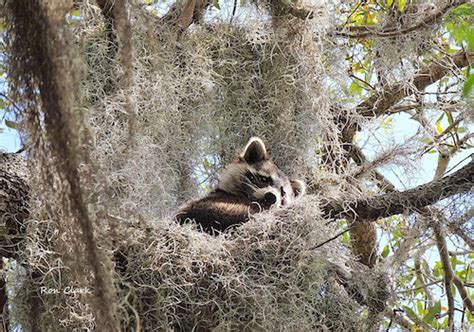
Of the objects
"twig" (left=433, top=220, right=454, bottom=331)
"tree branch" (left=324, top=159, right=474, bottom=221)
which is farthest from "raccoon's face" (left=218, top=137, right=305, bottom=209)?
"twig" (left=433, top=220, right=454, bottom=331)

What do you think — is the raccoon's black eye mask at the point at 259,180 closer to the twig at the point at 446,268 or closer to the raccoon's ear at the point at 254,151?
the raccoon's ear at the point at 254,151

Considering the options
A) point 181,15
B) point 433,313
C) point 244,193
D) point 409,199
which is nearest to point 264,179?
point 244,193

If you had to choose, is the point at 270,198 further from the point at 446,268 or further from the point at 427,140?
the point at 427,140

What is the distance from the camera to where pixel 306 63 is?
4.65 metres

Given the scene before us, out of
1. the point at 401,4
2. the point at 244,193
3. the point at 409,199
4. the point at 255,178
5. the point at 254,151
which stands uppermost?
the point at 401,4

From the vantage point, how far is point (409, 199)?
3586 millimetres

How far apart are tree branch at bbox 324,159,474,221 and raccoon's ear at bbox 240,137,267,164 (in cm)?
63

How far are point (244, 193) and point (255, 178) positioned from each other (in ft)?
0.35

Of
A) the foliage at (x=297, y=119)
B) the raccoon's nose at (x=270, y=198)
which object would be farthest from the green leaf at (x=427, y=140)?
the raccoon's nose at (x=270, y=198)

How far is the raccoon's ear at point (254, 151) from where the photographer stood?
4.34 metres

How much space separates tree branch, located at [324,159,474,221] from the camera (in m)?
3.46

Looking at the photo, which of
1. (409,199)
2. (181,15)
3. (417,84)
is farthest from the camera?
(417,84)

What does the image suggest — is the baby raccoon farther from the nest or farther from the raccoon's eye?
the nest

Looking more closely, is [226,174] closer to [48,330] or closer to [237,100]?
[237,100]
